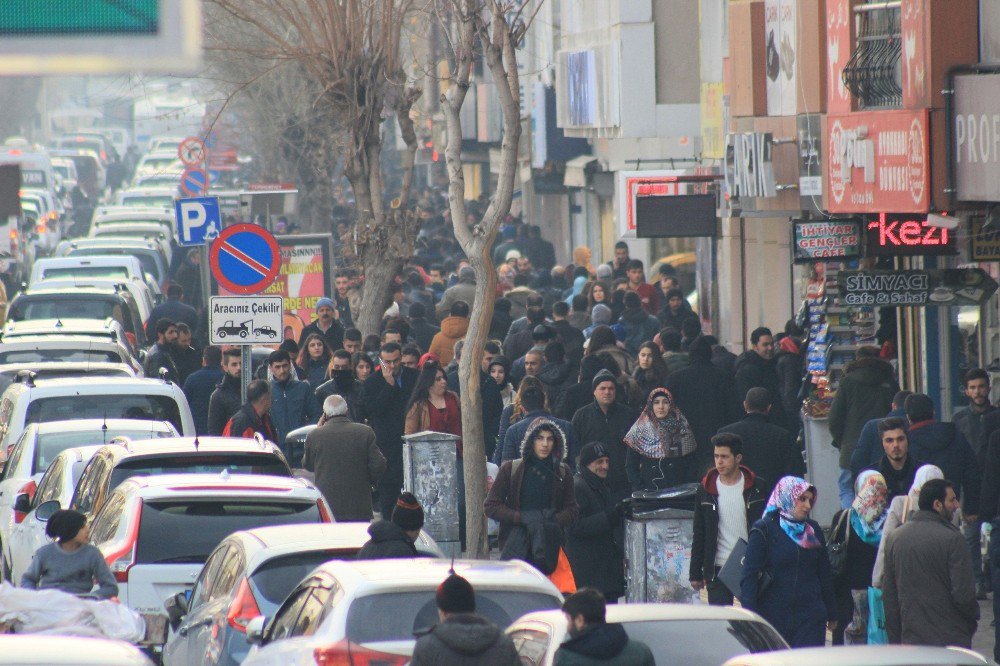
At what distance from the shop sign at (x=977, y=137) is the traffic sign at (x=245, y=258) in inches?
243

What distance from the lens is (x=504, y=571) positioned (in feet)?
26.2

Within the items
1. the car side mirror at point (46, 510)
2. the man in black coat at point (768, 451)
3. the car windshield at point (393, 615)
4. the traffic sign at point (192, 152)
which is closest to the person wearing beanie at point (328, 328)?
the man in black coat at point (768, 451)

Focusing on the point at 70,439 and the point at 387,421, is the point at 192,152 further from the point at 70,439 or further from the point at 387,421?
the point at 70,439

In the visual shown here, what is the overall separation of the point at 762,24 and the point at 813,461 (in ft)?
20.7

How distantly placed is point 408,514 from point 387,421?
603cm

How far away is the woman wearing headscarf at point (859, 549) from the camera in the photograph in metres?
10.1

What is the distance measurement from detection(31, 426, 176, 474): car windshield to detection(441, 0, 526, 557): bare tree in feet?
7.26

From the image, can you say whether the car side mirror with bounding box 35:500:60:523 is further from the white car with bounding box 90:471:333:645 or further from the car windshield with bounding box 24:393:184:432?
the car windshield with bounding box 24:393:184:432

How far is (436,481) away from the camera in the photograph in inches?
561

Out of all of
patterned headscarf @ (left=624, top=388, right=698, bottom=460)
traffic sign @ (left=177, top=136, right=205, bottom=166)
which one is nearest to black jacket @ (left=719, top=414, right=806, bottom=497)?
patterned headscarf @ (left=624, top=388, right=698, bottom=460)

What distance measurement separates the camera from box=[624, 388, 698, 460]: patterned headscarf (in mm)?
12727

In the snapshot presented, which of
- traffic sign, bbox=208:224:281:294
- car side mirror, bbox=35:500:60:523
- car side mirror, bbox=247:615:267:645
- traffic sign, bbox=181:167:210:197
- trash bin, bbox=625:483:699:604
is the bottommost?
trash bin, bbox=625:483:699:604

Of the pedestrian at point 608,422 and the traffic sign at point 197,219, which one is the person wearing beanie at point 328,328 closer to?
the traffic sign at point 197,219

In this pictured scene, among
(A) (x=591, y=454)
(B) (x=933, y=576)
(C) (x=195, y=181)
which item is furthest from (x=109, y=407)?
(C) (x=195, y=181)
